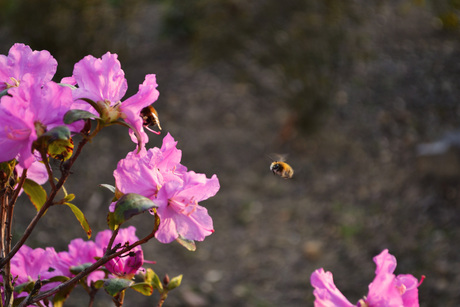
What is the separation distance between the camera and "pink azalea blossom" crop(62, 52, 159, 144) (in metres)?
0.75

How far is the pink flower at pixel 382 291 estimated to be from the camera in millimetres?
738

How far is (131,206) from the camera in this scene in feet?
2.23

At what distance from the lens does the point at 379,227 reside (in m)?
3.20

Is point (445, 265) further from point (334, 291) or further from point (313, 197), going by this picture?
point (334, 291)

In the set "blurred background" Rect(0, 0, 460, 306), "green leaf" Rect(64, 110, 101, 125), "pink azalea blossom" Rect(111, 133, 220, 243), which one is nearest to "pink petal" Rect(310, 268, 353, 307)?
"pink azalea blossom" Rect(111, 133, 220, 243)

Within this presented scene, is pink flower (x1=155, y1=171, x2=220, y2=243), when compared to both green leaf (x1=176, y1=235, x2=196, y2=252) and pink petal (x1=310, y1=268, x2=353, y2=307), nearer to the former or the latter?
green leaf (x1=176, y1=235, x2=196, y2=252)


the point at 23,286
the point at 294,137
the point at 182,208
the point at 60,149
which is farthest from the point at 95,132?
the point at 294,137

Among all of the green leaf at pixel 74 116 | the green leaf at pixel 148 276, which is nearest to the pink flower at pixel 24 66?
the green leaf at pixel 74 116

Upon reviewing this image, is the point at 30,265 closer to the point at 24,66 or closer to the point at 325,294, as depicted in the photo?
the point at 24,66

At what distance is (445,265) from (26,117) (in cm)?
252

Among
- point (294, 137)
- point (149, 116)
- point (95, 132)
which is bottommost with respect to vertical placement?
point (95, 132)

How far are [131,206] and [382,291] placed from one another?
0.35 metres

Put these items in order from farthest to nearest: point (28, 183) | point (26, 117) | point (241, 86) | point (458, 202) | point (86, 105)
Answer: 1. point (241, 86)
2. point (458, 202)
3. point (28, 183)
4. point (86, 105)
5. point (26, 117)

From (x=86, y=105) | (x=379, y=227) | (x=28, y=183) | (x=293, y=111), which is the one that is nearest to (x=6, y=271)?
(x=28, y=183)
